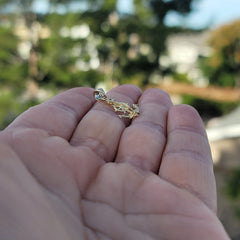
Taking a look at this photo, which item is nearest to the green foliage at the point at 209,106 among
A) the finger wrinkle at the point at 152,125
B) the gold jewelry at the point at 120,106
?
the gold jewelry at the point at 120,106

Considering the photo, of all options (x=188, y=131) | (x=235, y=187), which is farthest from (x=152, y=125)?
(x=235, y=187)

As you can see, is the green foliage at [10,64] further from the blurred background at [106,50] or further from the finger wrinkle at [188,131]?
the finger wrinkle at [188,131]

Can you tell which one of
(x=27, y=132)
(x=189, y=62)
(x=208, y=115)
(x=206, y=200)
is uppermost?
(x=27, y=132)

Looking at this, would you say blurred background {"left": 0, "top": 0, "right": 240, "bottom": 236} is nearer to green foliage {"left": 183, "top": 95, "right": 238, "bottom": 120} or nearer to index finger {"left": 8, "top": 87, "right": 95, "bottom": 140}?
green foliage {"left": 183, "top": 95, "right": 238, "bottom": 120}

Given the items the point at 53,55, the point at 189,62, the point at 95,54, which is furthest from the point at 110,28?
the point at 189,62

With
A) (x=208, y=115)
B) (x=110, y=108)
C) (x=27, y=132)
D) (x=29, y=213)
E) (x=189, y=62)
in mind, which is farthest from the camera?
(x=189, y=62)

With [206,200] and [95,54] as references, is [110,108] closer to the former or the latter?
[206,200]

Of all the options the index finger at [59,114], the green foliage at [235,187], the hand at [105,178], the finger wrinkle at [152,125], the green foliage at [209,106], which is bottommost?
the green foliage at [209,106]
